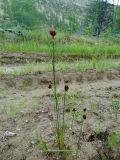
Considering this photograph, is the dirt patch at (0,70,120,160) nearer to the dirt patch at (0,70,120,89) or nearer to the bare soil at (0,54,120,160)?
the bare soil at (0,54,120,160)

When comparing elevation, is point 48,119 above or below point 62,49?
above

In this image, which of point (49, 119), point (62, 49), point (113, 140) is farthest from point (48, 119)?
point (62, 49)

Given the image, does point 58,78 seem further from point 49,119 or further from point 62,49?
point 62,49

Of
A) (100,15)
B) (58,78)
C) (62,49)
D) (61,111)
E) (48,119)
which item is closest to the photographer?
(48,119)

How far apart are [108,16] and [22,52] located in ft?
90.6

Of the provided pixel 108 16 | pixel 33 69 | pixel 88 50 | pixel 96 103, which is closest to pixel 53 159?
pixel 96 103

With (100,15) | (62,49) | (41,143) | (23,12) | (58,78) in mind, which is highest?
(41,143)

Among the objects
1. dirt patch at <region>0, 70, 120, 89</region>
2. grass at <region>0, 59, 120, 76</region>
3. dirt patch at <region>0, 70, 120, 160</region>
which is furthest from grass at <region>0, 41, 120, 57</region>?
dirt patch at <region>0, 70, 120, 160</region>

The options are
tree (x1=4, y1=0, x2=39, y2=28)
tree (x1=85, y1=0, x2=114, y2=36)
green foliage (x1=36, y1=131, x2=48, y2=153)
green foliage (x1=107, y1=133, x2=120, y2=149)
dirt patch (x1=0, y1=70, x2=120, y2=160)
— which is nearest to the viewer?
green foliage (x1=36, y1=131, x2=48, y2=153)

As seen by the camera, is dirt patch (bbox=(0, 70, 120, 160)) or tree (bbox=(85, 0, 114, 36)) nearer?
dirt patch (bbox=(0, 70, 120, 160))

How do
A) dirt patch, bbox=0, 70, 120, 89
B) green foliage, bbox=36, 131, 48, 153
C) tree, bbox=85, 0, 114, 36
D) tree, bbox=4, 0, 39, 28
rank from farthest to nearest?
1. tree, bbox=85, 0, 114, 36
2. tree, bbox=4, 0, 39, 28
3. dirt patch, bbox=0, 70, 120, 89
4. green foliage, bbox=36, 131, 48, 153

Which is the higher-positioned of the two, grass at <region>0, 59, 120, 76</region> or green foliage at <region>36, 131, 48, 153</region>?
green foliage at <region>36, 131, 48, 153</region>

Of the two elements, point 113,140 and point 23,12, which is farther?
point 23,12

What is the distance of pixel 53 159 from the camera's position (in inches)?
141
